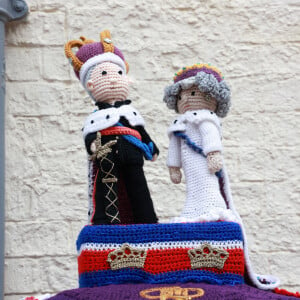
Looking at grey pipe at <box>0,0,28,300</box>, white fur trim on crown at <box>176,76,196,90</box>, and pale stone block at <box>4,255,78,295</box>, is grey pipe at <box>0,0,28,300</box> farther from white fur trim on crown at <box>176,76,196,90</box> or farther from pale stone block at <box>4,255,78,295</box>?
white fur trim on crown at <box>176,76,196,90</box>

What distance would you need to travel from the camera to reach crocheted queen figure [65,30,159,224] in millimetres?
1271

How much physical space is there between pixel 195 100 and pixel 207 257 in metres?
0.35

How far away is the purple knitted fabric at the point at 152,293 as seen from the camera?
1.11 meters

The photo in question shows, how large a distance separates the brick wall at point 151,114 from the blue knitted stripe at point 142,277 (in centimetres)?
94

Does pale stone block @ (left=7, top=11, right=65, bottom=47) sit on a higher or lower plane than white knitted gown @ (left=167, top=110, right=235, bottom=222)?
higher

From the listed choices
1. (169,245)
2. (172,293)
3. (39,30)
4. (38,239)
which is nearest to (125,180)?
(169,245)

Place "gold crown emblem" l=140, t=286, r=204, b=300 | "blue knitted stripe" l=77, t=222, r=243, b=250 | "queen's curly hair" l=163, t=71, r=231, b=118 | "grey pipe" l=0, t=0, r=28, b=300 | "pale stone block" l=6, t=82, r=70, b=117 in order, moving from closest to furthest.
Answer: "gold crown emblem" l=140, t=286, r=204, b=300
"blue knitted stripe" l=77, t=222, r=243, b=250
"queen's curly hair" l=163, t=71, r=231, b=118
"grey pipe" l=0, t=0, r=28, b=300
"pale stone block" l=6, t=82, r=70, b=117

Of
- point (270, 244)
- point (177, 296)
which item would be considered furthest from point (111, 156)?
point (270, 244)

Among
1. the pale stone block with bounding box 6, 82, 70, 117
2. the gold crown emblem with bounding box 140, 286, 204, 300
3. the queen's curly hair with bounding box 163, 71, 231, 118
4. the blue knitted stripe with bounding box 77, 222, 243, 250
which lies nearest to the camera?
the gold crown emblem with bounding box 140, 286, 204, 300

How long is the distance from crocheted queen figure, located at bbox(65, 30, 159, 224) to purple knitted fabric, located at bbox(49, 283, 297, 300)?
0.15 meters

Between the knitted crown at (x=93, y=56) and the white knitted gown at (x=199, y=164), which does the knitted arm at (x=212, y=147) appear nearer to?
the white knitted gown at (x=199, y=164)

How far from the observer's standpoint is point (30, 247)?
2.12 m

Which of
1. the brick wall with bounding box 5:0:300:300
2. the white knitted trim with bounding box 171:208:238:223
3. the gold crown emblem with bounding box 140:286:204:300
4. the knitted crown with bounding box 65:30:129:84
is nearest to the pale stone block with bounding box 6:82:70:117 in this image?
the brick wall with bounding box 5:0:300:300

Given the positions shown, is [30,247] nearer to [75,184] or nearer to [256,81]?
[75,184]
